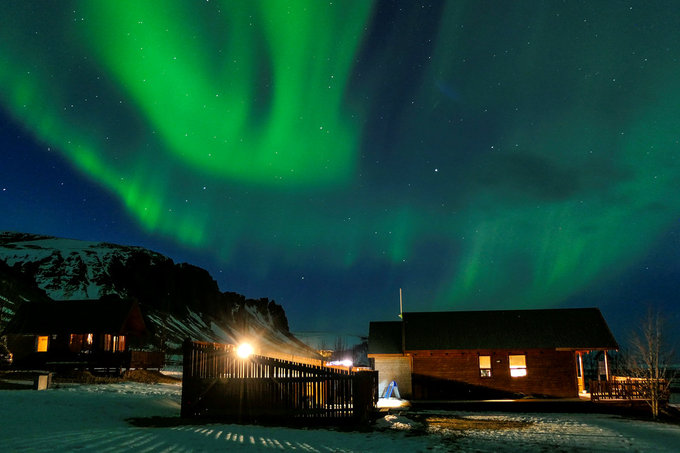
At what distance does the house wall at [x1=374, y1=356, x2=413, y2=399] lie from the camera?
1303 inches

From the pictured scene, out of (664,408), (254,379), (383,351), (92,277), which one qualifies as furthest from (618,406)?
(92,277)

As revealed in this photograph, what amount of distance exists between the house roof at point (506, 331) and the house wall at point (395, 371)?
26.8 inches

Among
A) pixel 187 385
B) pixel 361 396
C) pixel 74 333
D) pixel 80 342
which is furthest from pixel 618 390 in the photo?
pixel 80 342

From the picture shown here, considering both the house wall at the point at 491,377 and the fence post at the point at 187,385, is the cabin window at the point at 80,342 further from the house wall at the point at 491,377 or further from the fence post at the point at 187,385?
the fence post at the point at 187,385

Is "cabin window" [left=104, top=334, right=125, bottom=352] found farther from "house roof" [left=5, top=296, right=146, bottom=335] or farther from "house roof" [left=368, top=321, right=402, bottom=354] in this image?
"house roof" [left=368, top=321, right=402, bottom=354]

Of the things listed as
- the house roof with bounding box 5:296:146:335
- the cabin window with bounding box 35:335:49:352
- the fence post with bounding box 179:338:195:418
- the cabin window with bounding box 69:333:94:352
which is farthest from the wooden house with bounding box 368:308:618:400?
the cabin window with bounding box 35:335:49:352

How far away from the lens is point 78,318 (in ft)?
136

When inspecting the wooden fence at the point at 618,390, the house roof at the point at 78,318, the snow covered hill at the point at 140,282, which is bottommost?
the wooden fence at the point at 618,390

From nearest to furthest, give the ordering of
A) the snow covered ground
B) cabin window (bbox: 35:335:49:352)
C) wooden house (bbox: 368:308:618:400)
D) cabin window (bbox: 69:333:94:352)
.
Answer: the snow covered ground < wooden house (bbox: 368:308:618:400) < cabin window (bbox: 69:333:94:352) < cabin window (bbox: 35:335:49:352)

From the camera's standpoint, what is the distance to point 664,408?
2639cm

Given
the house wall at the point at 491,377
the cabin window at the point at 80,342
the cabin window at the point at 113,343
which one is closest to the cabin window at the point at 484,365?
the house wall at the point at 491,377

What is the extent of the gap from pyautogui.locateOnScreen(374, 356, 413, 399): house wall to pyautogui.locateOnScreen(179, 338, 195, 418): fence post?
19.5 meters

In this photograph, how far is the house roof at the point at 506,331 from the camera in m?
32.8

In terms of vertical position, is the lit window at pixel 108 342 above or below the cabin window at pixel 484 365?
above
